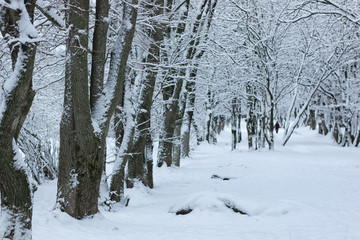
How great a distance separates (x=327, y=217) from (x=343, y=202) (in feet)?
5.76

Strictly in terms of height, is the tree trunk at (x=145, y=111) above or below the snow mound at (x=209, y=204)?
above

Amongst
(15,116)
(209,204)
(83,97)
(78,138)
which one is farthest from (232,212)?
(15,116)

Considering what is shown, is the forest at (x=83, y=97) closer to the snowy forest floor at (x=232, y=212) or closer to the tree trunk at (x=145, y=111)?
the tree trunk at (x=145, y=111)

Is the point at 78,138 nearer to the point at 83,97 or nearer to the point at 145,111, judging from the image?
the point at 83,97

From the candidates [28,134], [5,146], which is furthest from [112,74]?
[28,134]

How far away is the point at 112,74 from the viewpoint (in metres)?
6.54

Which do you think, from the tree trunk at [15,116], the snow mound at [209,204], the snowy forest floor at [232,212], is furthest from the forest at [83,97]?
the snowy forest floor at [232,212]

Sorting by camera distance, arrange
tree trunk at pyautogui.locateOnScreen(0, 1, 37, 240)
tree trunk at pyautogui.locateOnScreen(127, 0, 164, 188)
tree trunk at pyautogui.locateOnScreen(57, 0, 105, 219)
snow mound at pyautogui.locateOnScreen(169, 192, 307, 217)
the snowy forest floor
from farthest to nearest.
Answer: tree trunk at pyautogui.locateOnScreen(127, 0, 164, 188) < snow mound at pyautogui.locateOnScreen(169, 192, 307, 217) < tree trunk at pyautogui.locateOnScreen(57, 0, 105, 219) < the snowy forest floor < tree trunk at pyautogui.locateOnScreen(0, 1, 37, 240)

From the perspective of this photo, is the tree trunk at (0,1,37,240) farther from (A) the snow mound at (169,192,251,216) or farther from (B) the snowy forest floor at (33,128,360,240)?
(A) the snow mound at (169,192,251,216)

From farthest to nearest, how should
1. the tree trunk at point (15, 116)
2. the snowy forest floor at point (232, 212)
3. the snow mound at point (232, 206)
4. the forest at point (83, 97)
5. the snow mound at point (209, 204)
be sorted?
the snow mound at point (209, 204)
the snow mound at point (232, 206)
the snowy forest floor at point (232, 212)
the forest at point (83, 97)
the tree trunk at point (15, 116)

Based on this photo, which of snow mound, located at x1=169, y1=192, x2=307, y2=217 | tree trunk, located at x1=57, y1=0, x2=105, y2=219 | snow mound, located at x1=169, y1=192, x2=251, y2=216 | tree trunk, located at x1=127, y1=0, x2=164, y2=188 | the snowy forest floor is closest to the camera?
the snowy forest floor

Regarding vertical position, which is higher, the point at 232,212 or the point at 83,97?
the point at 83,97

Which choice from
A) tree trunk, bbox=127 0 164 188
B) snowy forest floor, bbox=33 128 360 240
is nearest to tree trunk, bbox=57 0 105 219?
snowy forest floor, bbox=33 128 360 240

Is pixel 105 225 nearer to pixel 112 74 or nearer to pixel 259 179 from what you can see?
pixel 112 74
